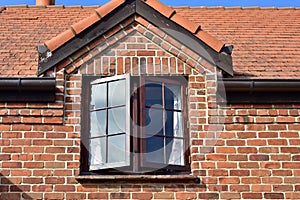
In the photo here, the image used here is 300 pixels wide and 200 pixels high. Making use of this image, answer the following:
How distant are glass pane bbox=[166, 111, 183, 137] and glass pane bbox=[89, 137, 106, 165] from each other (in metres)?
0.90

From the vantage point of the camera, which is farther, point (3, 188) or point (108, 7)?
point (108, 7)

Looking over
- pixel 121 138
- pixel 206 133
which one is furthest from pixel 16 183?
pixel 206 133

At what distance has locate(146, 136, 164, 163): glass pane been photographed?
7.88 m

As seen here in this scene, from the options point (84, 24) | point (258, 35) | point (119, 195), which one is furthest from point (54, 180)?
point (258, 35)

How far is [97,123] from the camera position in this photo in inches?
320

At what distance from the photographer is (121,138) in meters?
7.95

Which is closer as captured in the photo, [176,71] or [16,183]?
[16,183]

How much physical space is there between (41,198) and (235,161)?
8.53ft

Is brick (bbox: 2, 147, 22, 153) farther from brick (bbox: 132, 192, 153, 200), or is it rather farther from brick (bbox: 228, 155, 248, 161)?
brick (bbox: 228, 155, 248, 161)

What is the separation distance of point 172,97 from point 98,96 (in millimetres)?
A: 1038

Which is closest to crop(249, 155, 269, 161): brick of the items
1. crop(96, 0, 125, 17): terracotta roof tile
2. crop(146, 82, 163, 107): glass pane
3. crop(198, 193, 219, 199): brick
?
crop(198, 193, 219, 199): brick

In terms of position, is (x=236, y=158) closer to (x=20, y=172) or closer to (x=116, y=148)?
(x=116, y=148)

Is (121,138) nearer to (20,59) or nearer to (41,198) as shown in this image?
(41,198)

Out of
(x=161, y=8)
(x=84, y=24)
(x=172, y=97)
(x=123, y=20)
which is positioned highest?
(x=161, y=8)
